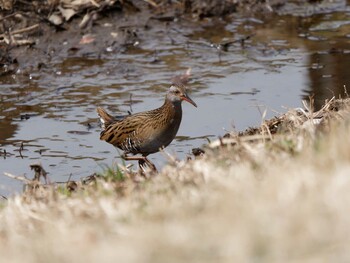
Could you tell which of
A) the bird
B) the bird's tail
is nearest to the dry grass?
the bird

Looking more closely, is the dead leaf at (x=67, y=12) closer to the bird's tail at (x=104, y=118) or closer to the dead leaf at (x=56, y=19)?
the dead leaf at (x=56, y=19)

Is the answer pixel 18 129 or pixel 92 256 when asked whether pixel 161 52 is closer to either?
pixel 18 129

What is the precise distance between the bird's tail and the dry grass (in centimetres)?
376

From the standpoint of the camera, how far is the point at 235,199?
4.79 metres

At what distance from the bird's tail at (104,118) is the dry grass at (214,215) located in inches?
148

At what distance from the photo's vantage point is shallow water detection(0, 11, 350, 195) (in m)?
10.5

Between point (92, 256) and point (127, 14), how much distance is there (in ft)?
33.3

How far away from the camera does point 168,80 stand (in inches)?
492

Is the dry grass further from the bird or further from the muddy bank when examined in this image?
the muddy bank

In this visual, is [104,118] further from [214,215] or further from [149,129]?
[214,215]

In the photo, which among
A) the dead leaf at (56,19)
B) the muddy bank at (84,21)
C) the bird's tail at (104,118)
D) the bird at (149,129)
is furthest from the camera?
the dead leaf at (56,19)

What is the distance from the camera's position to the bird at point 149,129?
981 cm

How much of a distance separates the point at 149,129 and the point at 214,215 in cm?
521

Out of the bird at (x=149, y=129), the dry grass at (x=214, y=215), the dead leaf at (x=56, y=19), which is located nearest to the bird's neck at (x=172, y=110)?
the bird at (x=149, y=129)
